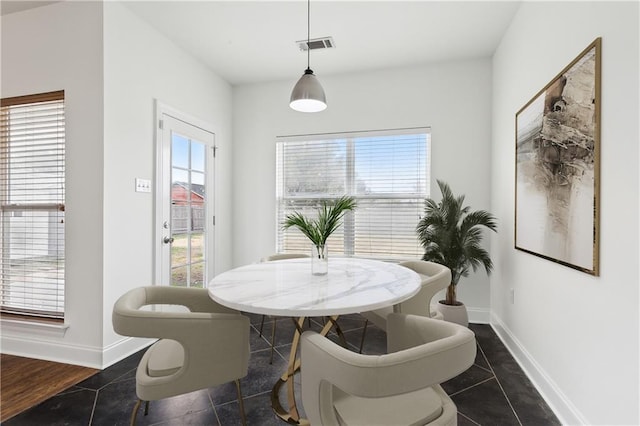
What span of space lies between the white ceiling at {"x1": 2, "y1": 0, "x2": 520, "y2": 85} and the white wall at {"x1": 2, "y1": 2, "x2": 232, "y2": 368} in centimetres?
30

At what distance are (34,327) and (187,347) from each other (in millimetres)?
2180

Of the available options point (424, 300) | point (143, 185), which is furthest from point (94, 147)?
point (424, 300)

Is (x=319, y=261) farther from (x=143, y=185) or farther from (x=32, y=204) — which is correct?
(x=32, y=204)

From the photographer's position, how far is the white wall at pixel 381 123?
11.6 ft

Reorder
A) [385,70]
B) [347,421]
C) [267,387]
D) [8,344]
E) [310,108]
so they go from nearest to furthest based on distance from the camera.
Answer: [347,421] → [267,387] → [310,108] → [8,344] → [385,70]

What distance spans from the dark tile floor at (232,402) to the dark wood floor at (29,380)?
88mm

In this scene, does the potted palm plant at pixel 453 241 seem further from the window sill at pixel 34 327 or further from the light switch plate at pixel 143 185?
the window sill at pixel 34 327

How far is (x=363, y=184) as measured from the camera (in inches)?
153

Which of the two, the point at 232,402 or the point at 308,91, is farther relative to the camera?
the point at 308,91

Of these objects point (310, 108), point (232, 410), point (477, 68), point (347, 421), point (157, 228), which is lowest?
point (232, 410)

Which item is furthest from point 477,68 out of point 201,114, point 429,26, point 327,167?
point 201,114

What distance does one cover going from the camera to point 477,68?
138 inches

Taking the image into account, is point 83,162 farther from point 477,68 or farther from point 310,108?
point 477,68

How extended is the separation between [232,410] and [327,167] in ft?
9.00
